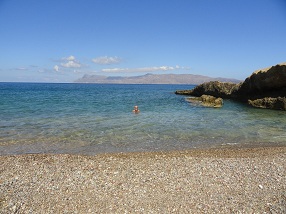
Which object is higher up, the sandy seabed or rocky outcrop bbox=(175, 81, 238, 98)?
rocky outcrop bbox=(175, 81, 238, 98)

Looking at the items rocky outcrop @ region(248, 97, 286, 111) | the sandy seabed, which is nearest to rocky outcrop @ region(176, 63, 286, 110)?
rocky outcrop @ region(248, 97, 286, 111)

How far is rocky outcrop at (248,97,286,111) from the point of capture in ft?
107

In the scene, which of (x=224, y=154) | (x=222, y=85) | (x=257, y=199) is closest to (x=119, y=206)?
(x=257, y=199)

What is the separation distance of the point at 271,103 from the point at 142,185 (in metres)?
32.4

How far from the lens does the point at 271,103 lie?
1347 inches

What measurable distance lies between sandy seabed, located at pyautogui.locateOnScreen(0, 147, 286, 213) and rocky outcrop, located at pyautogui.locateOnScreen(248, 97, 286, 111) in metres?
25.1

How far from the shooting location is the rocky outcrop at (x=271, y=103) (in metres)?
32.6

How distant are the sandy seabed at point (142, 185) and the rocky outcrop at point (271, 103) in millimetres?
25104

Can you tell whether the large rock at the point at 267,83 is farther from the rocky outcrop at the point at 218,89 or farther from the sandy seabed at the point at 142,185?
the sandy seabed at the point at 142,185

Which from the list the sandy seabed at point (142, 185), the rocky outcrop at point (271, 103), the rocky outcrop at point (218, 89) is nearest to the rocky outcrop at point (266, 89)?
the rocky outcrop at point (271, 103)

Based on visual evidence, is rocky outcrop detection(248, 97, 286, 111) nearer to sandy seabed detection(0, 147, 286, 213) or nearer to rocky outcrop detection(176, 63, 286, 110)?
rocky outcrop detection(176, 63, 286, 110)

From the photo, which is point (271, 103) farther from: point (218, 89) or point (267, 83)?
point (218, 89)

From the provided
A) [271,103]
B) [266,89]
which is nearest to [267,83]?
[266,89]

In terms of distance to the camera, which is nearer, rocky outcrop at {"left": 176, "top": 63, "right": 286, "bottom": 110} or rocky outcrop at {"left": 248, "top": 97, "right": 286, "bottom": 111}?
rocky outcrop at {"left": 248, "top": 97, "right": 286, "bottom": 111}
